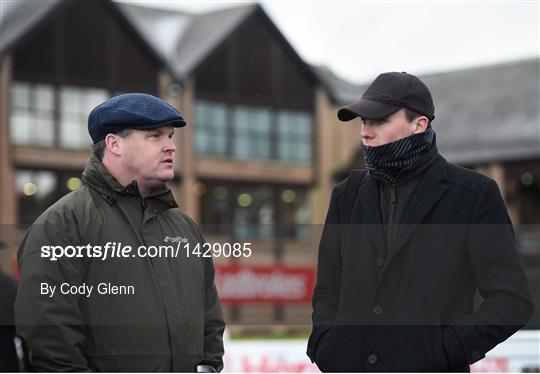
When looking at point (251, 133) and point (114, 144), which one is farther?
point (251, 133)

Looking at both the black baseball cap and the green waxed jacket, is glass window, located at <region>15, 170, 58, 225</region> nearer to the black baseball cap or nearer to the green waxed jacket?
the green waxed jacket

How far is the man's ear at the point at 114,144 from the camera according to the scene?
7.56ft

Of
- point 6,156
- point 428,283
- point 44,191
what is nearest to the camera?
point 428,283

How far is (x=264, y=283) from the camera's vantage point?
3.53 meters

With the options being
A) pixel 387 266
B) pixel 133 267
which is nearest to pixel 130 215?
pixel 133 267

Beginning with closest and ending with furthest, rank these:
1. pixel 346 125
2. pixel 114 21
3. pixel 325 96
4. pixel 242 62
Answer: pixel 346 125 < pixel 325 96 < pixel 114 21 < pixel 242 62

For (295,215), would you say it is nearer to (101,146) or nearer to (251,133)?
(251,133)

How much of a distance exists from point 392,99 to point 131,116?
0.59m

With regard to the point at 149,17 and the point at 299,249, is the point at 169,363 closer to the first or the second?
the point at 149,17

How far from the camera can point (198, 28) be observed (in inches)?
127

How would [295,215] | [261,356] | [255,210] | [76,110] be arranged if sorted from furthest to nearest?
[261,356] → [76,110] → [255,210] → [295,215]

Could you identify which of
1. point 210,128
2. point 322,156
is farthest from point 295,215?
point 210,128

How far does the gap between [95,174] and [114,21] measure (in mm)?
1290

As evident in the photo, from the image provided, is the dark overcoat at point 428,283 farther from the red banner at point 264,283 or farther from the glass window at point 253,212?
the glass window at point 253,212
